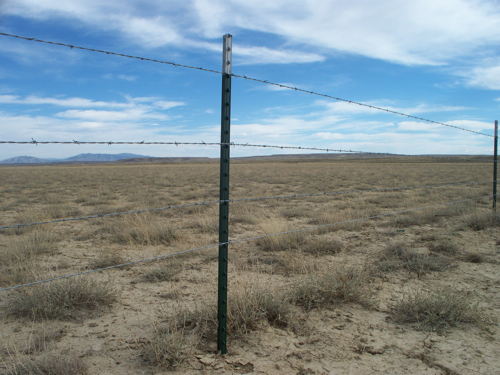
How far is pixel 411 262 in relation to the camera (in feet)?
17.4

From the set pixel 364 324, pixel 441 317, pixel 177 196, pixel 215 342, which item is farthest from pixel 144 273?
pixel 177 196

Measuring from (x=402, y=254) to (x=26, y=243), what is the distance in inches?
272

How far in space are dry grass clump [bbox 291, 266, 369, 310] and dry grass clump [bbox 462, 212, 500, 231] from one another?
5447 mm

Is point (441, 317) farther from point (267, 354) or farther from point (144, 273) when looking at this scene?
point (144, 273)

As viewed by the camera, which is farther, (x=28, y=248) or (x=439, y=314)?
(x=28, y=248)

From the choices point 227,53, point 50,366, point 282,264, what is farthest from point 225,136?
point 282,264

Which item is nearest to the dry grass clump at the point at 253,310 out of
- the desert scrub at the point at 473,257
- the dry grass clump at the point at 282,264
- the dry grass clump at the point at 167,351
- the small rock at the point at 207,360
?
the small rock at the point at 207,360

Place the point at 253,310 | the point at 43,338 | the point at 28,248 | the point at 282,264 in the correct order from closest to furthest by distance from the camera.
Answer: the point at 43,338 < the point at 253,310 < the point at 282,264 < the point at 28,248

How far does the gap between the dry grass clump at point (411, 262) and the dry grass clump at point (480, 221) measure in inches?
116

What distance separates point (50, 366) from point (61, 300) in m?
1.38

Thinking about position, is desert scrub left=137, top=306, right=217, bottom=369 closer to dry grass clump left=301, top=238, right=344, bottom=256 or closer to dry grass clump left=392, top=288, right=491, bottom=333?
dry grass clump left=392, top=288, right=491, bottom=333

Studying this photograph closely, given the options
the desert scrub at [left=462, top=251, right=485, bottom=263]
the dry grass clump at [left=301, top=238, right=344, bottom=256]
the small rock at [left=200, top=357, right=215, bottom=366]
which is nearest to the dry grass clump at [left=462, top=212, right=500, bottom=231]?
the desert scrub at [left=462, top=251, right=485, bottom=263]

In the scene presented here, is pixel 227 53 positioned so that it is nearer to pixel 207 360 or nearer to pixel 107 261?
pixel 207 360

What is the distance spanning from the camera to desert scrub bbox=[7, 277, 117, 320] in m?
3.63
